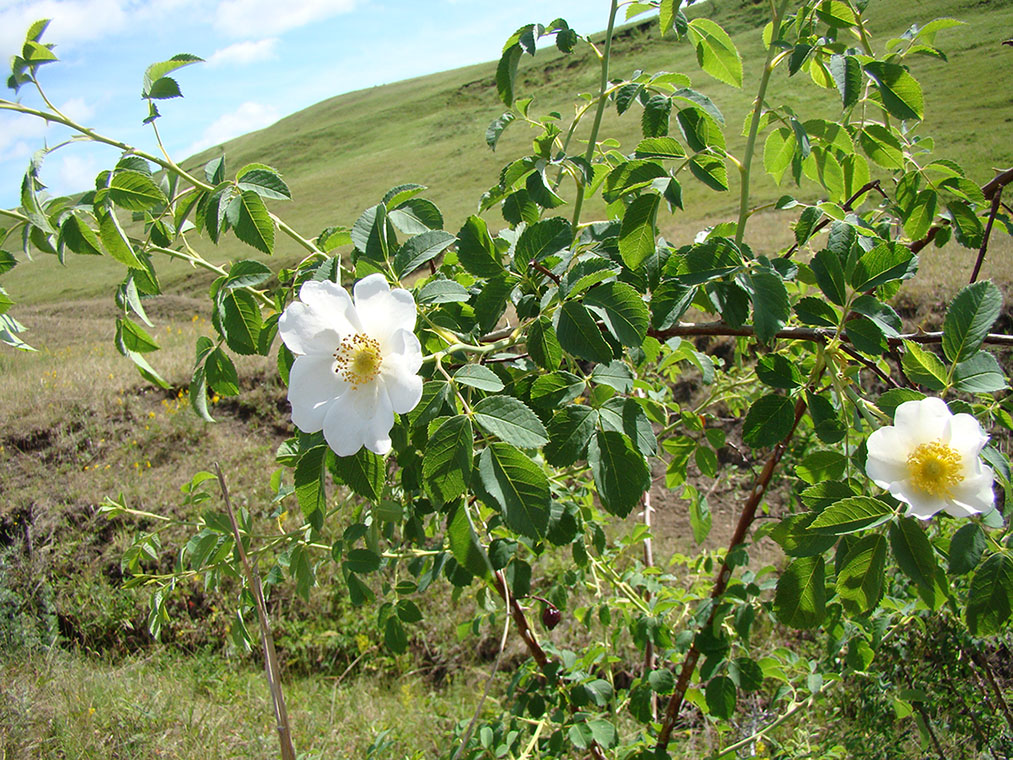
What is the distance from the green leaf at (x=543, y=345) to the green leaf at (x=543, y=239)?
0.34ft

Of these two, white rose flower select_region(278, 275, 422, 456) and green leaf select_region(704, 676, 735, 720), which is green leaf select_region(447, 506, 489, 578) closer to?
white rose flower select_region(278, 275, 422, 456)

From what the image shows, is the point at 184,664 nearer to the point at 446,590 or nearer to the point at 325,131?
the point at 446,590

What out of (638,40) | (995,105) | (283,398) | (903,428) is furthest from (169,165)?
(638,40)

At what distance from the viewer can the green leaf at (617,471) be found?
2.72 ft

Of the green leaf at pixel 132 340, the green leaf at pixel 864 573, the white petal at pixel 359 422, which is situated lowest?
the green leaf at pixel 864 573

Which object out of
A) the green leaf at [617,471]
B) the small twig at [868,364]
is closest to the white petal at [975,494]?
the small twig at [868,364]

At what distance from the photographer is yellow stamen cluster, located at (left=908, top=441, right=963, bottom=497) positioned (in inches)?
30.7

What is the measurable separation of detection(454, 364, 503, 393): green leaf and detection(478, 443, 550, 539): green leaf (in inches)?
2.7

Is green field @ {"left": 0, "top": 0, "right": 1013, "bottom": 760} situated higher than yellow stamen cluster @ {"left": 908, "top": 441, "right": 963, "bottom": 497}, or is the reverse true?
yellow stamen cluster @ {"left": 908, "top": 441, "right": 963, "bottom": 497}

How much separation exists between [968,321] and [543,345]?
1.85 ft

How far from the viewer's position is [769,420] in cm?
104

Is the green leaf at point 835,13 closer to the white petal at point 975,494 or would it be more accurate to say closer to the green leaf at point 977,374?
the green leaf at point 977,374

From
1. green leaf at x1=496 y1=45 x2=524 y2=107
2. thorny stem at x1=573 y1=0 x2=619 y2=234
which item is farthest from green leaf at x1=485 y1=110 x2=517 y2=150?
thorny stem at x1=573 y1=0 x2=619 y2=234

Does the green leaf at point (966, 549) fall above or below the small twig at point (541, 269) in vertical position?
below
